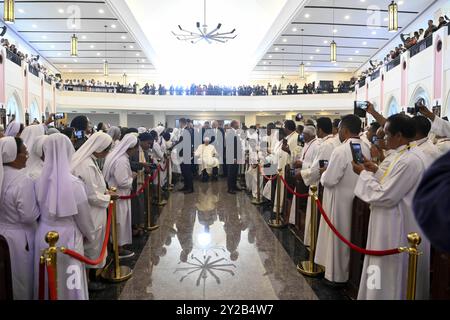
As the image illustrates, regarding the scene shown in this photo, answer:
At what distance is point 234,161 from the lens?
9.04 m

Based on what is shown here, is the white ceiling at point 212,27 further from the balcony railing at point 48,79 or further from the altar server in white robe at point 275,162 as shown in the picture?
the altar server in white robe at point 275,162

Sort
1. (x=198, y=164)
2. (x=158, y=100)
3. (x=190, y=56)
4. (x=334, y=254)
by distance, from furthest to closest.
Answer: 1. (x=190, y=56)
2. (x=158, y=100)
3. (x=198, y=164)
4. (x=334, y=254)

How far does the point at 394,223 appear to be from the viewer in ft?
9.02

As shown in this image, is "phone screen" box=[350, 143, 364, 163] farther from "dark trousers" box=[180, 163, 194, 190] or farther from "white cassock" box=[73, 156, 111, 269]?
A: "dark trousers" box=[180, 163, 194, 190]

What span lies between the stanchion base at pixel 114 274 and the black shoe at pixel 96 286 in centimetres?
10

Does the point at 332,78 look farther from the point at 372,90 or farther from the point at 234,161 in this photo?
the point at 234,161

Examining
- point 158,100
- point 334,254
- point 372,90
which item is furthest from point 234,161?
point 158,100

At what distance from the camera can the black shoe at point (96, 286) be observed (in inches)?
146

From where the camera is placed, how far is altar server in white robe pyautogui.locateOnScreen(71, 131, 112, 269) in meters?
3.38

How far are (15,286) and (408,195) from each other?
3.17m

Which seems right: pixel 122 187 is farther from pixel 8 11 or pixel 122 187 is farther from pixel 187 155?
pixel 8 11

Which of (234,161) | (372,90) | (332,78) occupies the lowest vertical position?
(234,161)
